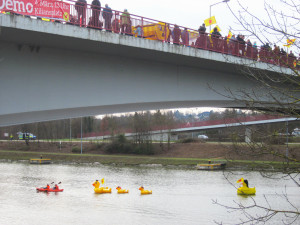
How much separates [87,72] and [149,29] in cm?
260

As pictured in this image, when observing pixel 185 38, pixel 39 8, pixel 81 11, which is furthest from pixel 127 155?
pixel 39 8

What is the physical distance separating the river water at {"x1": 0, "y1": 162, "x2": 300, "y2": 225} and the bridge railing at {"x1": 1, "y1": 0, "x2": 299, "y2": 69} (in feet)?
18.7

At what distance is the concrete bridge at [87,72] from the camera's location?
937 cm

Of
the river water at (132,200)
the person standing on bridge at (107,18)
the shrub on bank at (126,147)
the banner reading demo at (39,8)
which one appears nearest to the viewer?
the banner reading demo at (39,8)

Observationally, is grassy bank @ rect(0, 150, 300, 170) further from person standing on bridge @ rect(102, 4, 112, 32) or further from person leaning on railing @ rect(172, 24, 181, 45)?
person standing on bridge @ rect(102, 4, 112, 32)

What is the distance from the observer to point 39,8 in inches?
368

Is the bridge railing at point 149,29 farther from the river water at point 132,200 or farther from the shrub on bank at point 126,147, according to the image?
the shrub on bank at point 126,147

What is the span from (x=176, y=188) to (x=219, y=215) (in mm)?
7745

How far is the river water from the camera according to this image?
1556 centimetres

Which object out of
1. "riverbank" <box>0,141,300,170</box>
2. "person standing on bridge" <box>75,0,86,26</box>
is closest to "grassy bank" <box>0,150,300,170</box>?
"riverbank" <box>0,141,300,170</box>

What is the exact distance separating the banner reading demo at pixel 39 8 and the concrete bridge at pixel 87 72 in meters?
0.41

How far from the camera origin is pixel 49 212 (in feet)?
55.5

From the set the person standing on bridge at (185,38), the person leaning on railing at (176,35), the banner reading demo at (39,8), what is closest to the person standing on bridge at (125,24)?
the person leaning on railing at (176,35)

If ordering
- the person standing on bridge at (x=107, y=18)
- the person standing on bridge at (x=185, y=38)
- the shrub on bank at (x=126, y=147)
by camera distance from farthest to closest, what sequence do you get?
the shrub on bank at (x=126, y=147), the person standing on bridge at (x=185, y=38), the person standing on bridge at (x=107, y=18)
